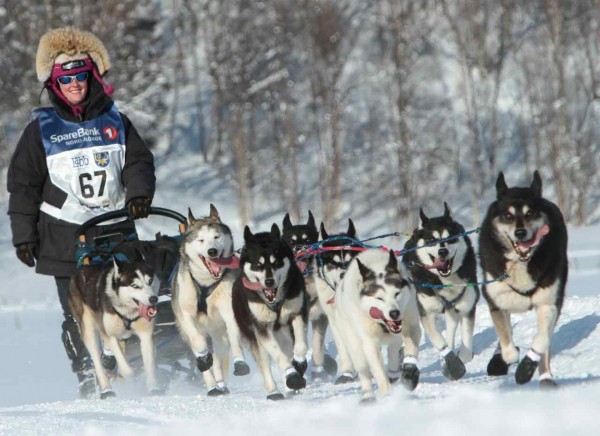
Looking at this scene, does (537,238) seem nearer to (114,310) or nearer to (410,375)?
(410,375)

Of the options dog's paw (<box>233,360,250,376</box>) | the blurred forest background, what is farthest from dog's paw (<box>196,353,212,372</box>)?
the blurred forest background

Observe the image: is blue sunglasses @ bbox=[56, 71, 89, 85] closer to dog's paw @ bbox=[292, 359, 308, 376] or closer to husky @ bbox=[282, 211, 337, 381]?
husky @ bbox=[282, 211, 337, 381]

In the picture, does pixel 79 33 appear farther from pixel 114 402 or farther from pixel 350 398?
pixel 350 398

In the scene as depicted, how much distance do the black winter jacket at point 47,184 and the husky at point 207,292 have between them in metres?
0.55

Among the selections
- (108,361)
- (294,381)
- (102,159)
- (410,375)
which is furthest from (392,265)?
(108,361)

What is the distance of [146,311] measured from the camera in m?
5.68

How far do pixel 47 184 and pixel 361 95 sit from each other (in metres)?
19.4

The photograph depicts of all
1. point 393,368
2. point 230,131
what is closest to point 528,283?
point 393,368

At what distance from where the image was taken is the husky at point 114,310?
562cm

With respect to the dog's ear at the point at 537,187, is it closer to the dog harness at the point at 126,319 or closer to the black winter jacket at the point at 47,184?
the black winter jacket at the point at 47,184

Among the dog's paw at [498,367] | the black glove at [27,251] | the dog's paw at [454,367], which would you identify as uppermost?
the black glove at [27,251]

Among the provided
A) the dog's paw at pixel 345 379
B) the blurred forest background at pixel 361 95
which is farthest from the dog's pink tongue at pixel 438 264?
the blurred forest background at pixel 361 95

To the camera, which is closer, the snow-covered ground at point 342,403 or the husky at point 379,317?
the snow-covered ground at point 342,403

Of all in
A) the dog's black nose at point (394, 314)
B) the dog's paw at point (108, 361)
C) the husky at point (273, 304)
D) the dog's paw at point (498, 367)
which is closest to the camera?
the dog's black nose at point (394, 314)
